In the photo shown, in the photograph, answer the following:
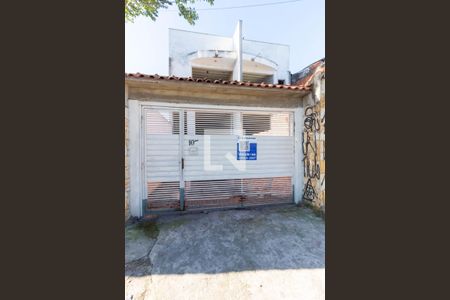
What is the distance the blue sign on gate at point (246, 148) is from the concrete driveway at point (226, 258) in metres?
1.52

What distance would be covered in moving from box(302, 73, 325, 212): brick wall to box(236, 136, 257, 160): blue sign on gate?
143cm

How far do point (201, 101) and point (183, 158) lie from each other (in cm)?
149

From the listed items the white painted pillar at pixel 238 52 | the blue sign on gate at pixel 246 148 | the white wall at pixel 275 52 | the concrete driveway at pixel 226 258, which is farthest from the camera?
the white wall at pixel 275 52

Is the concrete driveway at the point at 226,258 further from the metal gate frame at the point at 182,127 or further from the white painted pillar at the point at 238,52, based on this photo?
the white painted pillar at the point at 238,52

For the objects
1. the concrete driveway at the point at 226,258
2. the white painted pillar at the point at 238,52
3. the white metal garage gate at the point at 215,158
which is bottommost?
the concrete driveway at the point at 226,258

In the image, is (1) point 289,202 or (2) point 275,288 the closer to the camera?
(2) point 275,288

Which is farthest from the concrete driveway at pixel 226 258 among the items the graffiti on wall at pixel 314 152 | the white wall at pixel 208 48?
the white wall at pixel 208 48

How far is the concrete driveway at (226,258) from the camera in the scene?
2.25 m

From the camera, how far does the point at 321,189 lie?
4660 mm

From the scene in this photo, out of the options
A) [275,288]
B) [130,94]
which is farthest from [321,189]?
[130,94]

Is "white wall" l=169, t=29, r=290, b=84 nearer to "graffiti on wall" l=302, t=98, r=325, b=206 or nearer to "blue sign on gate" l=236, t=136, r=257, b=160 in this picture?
"blue sign on gate" l=236, t=136, r=257, b=160

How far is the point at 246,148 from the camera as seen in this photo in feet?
16.4

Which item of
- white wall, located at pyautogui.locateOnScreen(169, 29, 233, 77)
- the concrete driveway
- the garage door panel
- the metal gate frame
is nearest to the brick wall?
the metal gate frame

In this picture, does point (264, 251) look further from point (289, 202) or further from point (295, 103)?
point (295, 103)
